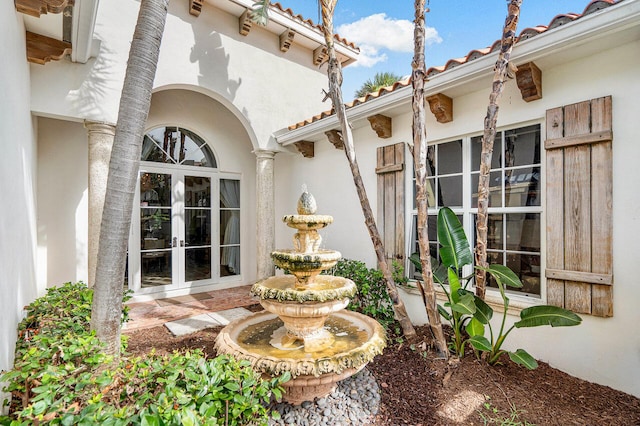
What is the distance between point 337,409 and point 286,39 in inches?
283

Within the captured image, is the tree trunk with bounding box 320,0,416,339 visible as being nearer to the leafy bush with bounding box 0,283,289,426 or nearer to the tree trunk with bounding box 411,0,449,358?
the tree trunk with bounding box 411,0,449,358

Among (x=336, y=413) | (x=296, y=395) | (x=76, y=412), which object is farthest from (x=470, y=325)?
(x=76, y=412)

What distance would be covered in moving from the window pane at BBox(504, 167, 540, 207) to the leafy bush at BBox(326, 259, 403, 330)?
1.94 metres

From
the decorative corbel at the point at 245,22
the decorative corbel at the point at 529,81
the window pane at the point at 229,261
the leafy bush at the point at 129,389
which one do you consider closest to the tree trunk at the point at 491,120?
the decorative corbel at the point at 529,81

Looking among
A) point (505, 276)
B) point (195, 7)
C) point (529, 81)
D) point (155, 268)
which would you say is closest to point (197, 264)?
point (155, 268)

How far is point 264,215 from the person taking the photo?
6.81 m

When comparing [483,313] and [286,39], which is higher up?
[286,39]

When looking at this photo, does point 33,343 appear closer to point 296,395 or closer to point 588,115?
point 296,395

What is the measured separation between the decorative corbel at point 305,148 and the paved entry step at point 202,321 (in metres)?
3.60

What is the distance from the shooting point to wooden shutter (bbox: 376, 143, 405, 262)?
207 inches

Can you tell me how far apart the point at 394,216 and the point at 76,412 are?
4.67 metres

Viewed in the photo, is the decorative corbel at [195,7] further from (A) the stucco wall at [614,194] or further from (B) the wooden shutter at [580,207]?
(B) the wooden shutter at [580,207]

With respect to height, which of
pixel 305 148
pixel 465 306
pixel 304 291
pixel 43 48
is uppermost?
pixel 43 48

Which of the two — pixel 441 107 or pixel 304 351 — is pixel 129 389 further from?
pixel 441 107
